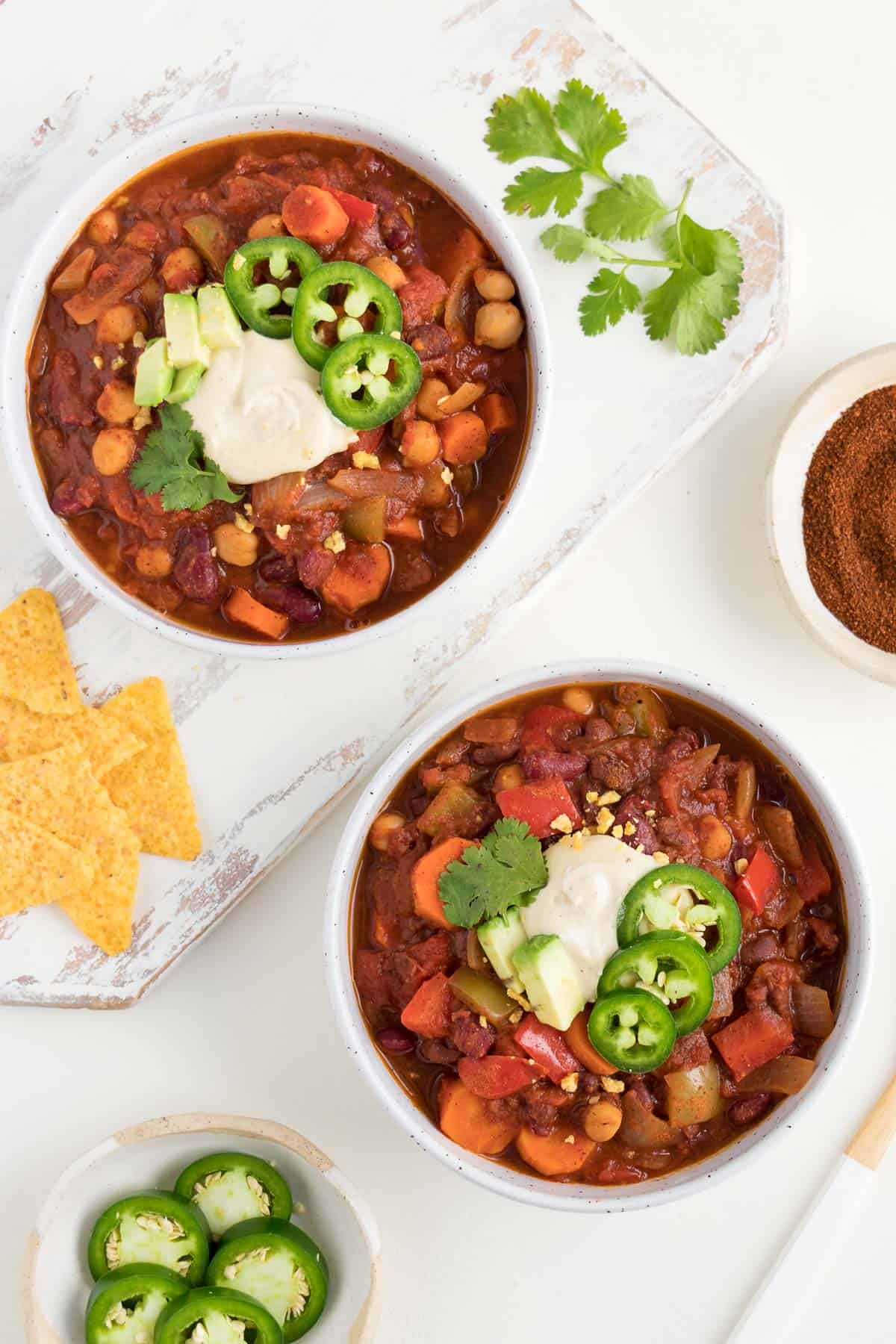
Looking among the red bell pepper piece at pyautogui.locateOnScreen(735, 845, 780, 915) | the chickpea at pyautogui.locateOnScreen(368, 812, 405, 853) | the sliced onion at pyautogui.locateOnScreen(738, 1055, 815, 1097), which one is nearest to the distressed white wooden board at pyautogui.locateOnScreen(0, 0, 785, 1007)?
the chickpea at pyautogui.locateOnScreen(368, 812, 405, 853)

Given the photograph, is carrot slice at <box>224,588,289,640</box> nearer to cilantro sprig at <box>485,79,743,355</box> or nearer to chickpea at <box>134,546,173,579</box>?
chickpea at <box>134,546,173,579</box>

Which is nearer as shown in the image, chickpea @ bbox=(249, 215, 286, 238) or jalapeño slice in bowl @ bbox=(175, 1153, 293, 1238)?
chickpea @ bbox=(249, 215, 286, 238)

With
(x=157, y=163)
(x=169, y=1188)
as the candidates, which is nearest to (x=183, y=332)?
(x=157, y=163)

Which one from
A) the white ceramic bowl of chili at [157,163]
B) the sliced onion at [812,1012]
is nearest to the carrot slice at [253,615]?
the white ceramic bowl of chili at [157,163]

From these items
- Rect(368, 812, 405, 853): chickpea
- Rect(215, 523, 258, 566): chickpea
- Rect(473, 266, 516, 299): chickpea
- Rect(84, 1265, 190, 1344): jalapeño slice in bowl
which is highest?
Rect(473, 266, 516, 299): chickpea

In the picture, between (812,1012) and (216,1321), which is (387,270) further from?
(216,1321)

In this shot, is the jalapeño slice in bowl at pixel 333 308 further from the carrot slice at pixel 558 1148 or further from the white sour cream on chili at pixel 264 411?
the carrot slice at pixel 558 1148

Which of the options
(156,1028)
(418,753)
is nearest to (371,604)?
(418,753)
